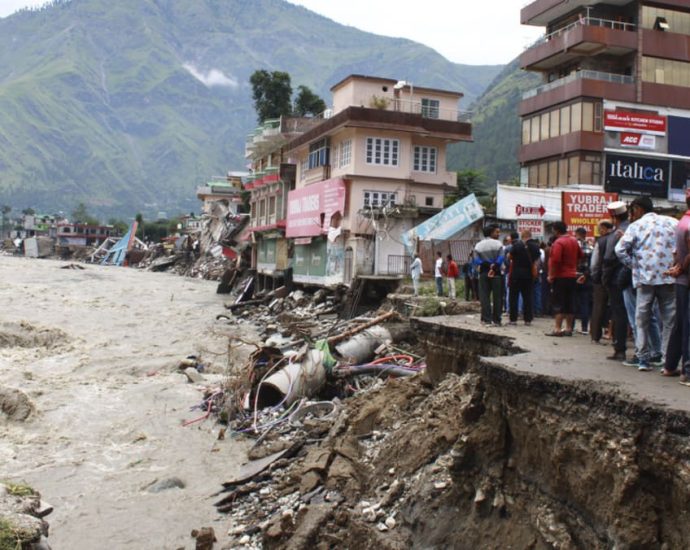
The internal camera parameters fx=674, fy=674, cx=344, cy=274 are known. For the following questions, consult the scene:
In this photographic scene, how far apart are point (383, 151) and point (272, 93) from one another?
3153 centimetres

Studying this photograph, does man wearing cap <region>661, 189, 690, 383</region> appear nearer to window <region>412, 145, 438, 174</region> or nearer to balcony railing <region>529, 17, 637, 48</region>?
window <region>412, 145, 438, 174</region>

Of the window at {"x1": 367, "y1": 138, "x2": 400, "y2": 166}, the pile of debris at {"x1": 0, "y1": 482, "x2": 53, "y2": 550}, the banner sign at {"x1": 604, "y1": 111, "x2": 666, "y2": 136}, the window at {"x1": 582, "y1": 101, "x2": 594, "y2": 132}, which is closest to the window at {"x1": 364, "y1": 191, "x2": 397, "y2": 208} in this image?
the window at {"x1": 367, "y1": 138, "x2": 400, "y2": 166}

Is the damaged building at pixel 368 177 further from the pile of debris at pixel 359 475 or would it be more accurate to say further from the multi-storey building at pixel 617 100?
the pile of debris at pixel 359 475

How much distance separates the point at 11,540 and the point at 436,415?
16.9 feet

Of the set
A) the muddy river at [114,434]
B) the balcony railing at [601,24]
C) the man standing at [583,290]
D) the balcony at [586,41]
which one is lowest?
the muddy river at [114,434]

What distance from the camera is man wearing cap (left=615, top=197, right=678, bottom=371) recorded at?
7.04 metres

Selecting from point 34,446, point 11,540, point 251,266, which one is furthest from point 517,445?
point 251,266

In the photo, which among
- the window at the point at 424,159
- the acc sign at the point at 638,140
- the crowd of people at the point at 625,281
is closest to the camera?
the crowd of people at the point at 625,281

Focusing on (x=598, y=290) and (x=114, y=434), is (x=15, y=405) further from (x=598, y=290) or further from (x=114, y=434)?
(x=598, y=290)

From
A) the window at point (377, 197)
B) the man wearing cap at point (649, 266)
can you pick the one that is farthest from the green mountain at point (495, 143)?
the man wearing cap at point (649, 266)

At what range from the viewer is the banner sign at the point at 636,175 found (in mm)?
34906

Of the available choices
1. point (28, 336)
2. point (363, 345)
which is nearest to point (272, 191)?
point (28, 336)

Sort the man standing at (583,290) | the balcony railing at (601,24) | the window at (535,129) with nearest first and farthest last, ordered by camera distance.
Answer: the man standing at (583,290), the balcony railing at (601,24), the window at (535,129)

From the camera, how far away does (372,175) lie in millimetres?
34188
